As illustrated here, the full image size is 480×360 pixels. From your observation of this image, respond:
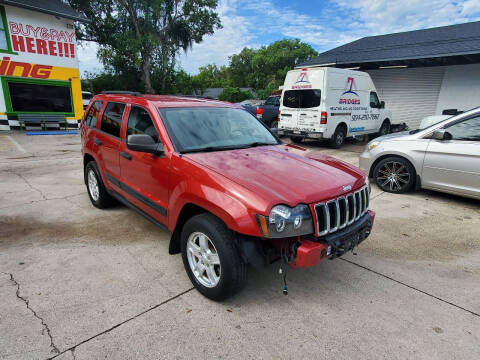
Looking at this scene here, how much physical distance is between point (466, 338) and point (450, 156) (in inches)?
142

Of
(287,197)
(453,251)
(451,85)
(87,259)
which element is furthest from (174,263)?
(451,85)

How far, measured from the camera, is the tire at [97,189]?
14.5 feet

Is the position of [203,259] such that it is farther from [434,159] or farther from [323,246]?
[434,159]

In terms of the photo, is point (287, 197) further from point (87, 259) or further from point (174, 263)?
point (87, 259)

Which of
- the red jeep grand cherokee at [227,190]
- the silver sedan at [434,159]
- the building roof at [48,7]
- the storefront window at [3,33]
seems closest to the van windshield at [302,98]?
the silver sedan at [434,159]

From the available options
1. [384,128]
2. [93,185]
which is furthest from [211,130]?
[384,128]

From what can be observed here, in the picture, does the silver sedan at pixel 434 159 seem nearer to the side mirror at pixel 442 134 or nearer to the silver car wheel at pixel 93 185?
the side mirror at pixel 442 134

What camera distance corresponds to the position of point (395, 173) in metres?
5.74

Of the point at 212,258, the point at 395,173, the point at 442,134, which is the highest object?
the point at 442,134

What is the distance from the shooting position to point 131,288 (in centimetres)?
277

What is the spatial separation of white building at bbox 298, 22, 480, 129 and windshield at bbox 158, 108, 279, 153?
11.9 metres

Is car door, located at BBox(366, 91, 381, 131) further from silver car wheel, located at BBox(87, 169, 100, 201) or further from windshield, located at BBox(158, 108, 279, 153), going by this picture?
silver car wheel, located at BBox(87, 169, 100, 201)

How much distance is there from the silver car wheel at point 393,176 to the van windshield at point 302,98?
4640mm

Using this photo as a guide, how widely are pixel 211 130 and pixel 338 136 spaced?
334 inches
